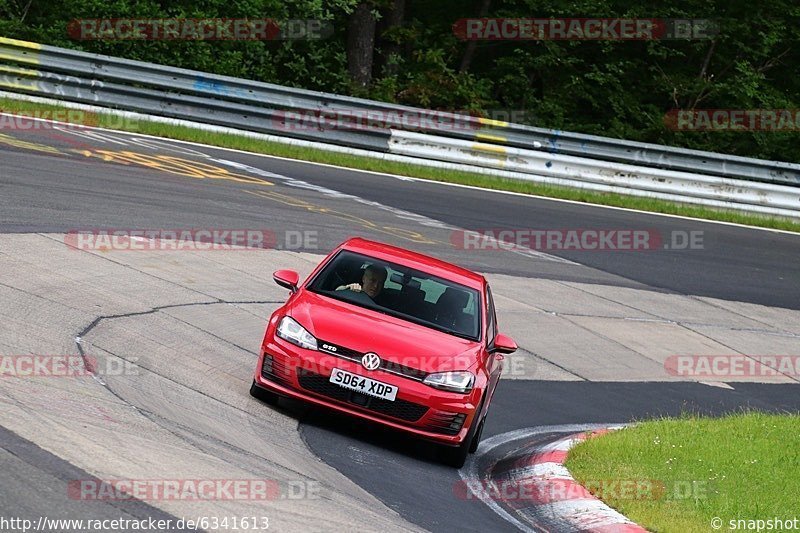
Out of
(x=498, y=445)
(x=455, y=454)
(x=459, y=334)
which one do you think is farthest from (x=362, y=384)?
(x=498, y=445)

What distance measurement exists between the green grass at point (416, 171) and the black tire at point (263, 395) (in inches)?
500

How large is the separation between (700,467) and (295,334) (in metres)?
3.34

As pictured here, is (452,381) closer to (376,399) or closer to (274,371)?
(376,399)

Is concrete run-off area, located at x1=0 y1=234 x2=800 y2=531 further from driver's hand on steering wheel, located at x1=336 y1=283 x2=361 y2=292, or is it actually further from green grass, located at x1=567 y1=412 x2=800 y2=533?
green grass, located at x1=567 y1=412 x2=800 y2=533

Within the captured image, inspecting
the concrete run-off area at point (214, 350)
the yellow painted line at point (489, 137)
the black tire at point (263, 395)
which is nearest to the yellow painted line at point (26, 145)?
the concrete run-off area at point (214, 350)

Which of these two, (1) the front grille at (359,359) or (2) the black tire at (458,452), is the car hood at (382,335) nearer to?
(1) the front grille at (359,359)

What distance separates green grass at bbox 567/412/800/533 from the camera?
8688 mm

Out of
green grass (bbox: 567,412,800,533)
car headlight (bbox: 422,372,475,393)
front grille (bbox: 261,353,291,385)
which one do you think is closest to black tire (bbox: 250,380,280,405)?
front grille (bbox: 261,353,291,385)

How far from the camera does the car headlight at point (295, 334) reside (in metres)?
9.62

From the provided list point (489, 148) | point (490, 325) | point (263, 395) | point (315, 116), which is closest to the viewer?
point (263, 395)

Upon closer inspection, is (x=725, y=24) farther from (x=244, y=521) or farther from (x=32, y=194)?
(x=244, y=521)

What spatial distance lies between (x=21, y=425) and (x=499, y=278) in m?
11.0

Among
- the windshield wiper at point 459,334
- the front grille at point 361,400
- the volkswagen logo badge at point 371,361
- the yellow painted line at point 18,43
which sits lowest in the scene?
the front grille at point 361,400

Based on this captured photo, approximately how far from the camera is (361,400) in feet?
31.1
